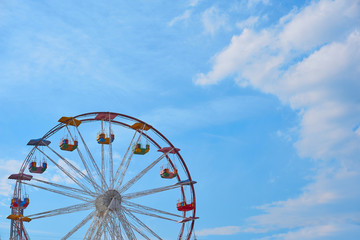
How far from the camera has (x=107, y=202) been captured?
34000 mm

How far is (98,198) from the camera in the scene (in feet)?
112

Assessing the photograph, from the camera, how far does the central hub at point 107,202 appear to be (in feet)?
111

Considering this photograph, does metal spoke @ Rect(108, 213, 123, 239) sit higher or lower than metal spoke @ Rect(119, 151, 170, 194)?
lower

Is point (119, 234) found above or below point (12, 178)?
below

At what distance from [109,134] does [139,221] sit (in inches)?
276

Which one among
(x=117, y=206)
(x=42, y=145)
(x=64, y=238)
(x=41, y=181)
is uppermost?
(x=42, y=145)

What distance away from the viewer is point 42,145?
114 ft

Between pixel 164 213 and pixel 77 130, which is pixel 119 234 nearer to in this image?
pixel 164 213

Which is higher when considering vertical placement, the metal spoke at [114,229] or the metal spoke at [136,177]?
the metal spoke at [136,177]

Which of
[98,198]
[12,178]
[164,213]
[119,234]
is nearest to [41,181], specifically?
[12,178]

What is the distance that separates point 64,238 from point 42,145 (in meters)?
7.16

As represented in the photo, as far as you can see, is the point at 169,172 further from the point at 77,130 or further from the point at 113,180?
the point at 77,130

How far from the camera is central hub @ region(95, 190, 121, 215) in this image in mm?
33875

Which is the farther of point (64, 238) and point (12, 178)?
point (12, 178)
